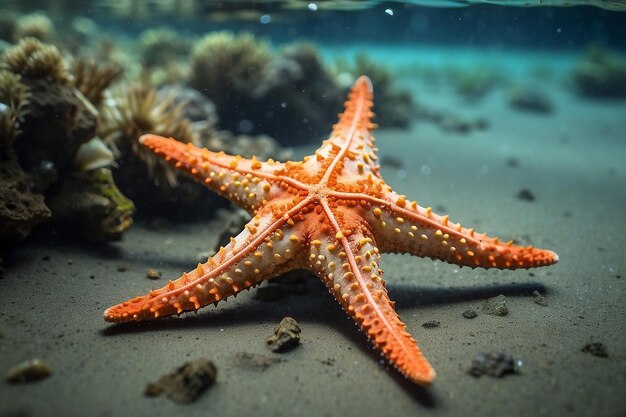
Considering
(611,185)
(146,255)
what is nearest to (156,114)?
(146,255)

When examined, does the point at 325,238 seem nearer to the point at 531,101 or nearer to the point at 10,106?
the point at 10,106

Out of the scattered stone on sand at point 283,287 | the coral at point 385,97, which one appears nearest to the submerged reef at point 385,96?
the coral at point 385,97

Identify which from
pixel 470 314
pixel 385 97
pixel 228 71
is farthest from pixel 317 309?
pixel 385 97

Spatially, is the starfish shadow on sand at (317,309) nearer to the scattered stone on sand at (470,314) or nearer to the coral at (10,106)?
the scattered stone on sand at (470,314)

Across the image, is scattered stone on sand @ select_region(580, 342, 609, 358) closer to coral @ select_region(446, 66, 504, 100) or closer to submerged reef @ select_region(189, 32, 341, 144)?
submerged reef @ select_region(189, 32, 341, 144)

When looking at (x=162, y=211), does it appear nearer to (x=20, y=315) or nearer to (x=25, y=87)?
(x=25, y=87)

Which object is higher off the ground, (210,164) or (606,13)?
(606,13)

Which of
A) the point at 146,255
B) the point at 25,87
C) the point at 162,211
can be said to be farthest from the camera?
the point at 162,211
